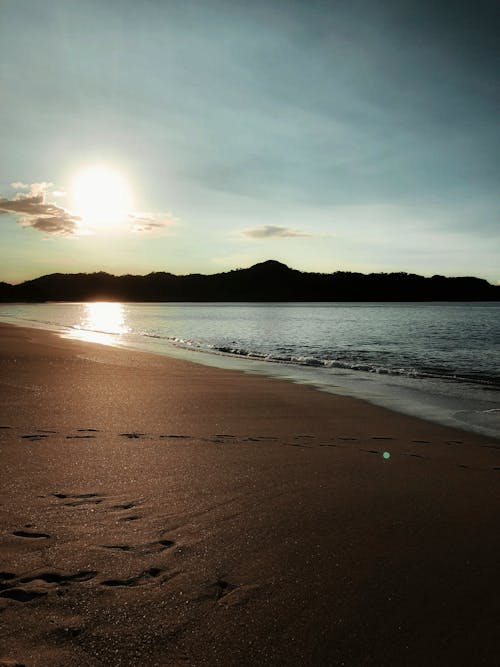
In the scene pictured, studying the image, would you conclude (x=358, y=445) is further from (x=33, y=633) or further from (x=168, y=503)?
(x=33, y=633)

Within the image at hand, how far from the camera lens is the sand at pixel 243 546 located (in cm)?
251

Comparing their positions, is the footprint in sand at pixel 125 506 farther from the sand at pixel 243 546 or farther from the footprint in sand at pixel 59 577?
the footprint in sand at pixel 59 577

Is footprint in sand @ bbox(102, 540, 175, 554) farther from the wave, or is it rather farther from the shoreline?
the wave

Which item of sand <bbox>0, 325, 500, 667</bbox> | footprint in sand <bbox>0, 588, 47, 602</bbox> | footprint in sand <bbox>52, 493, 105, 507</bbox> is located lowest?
sand <bbox>0, 325, 500, 667</bbox>

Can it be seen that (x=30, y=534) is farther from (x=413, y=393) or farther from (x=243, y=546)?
(x=413, y=393)

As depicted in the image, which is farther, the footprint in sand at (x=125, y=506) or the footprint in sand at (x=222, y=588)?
the footprint in sand at (x=125, y=506)

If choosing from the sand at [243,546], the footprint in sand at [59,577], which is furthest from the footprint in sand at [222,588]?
the footprint in sand at [59,577]

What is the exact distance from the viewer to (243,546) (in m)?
3.51

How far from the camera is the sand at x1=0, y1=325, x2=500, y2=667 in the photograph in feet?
8.22

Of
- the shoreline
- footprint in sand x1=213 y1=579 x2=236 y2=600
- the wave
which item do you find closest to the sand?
footprint in sand x1=213 y1=579 x2=236 y2=600

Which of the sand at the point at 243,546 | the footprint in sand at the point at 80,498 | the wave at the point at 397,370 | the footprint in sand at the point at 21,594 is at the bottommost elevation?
the wave at the point at 397,370

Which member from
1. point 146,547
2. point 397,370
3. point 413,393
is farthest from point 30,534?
point 397,370

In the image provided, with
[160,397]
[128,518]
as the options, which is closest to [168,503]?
[128,518]

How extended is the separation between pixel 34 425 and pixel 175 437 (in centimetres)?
214
